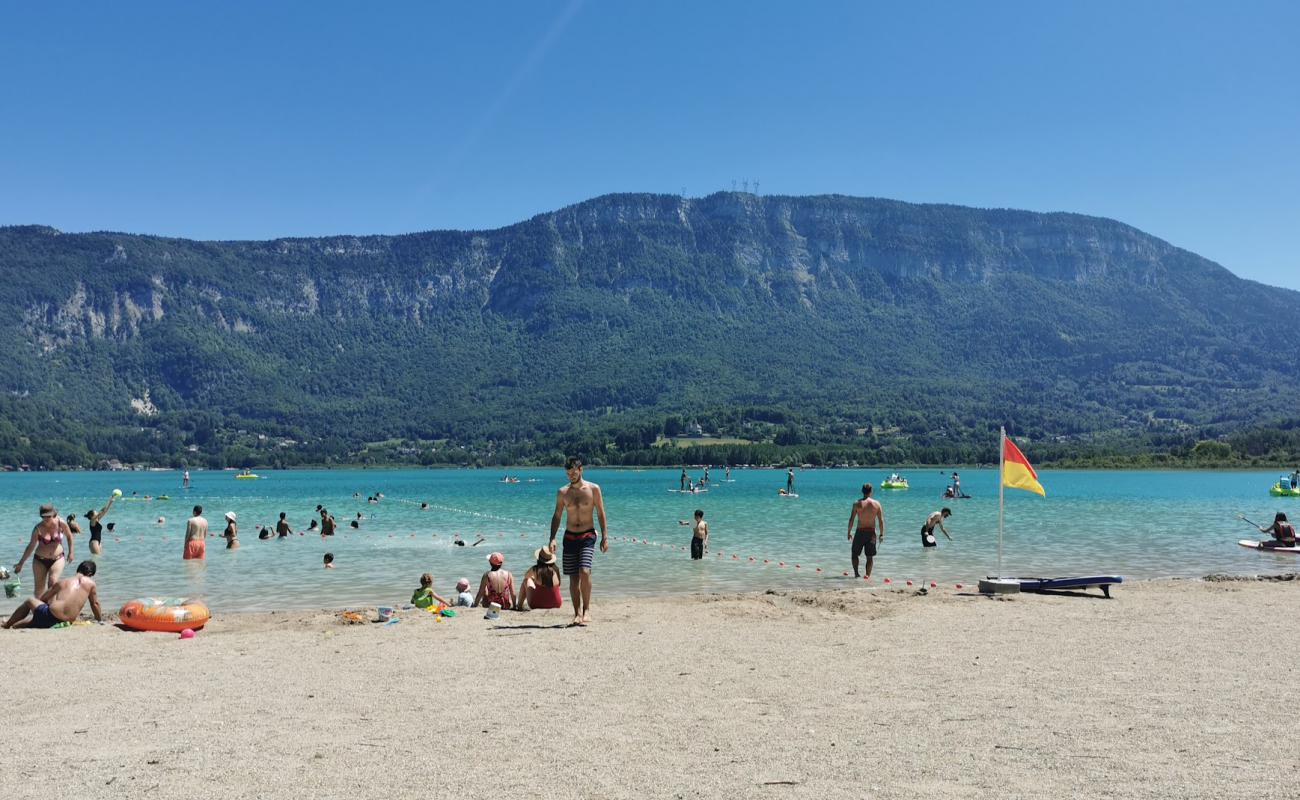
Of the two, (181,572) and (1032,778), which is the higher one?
(1032,778)

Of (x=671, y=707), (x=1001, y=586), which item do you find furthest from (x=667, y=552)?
(x=671, y=707)

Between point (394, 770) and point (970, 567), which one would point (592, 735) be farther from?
point (970, 567)

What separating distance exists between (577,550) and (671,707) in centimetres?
481

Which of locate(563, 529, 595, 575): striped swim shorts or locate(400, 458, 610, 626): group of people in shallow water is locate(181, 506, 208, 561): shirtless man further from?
locate(563, 529, 595, 575): striped swim shorts

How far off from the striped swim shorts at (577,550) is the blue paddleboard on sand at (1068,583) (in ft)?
27.6

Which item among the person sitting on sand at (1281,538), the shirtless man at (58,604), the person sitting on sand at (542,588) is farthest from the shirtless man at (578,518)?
the person sitting on sand at (1281,538)

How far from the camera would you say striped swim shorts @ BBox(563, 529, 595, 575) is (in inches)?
525

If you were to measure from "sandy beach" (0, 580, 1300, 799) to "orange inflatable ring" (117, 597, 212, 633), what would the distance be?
0.44 meters

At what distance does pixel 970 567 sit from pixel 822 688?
15027 millimetres

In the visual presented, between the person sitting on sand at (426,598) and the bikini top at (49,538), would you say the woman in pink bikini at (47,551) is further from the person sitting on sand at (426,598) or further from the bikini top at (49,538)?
the person sitting on sand at (426,598)

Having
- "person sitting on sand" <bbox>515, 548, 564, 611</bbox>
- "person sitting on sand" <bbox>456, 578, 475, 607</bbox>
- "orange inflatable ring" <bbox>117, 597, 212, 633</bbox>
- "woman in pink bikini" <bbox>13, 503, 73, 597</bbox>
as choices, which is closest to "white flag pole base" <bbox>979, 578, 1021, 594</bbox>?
"person sitting on sand" <bbox>515, 548, 564, 611</bbox>

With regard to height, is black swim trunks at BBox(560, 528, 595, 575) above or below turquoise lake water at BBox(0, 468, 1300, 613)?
above

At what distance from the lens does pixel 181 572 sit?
24078 millimetres

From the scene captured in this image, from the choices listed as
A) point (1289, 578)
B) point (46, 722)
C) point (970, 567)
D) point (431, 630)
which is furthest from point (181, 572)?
point (1289, 578)
